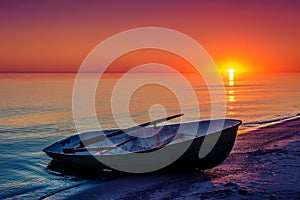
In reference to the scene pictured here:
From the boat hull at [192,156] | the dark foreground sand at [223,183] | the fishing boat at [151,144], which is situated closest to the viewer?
the dark foreground sand at [223,183]

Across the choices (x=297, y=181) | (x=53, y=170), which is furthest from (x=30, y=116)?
(x=297, y=181)

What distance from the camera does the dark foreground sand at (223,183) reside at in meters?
8.98

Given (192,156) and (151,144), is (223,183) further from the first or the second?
(151,144)

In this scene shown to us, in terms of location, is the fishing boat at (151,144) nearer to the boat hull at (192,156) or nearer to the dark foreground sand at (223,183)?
the boat hull at (192,156)

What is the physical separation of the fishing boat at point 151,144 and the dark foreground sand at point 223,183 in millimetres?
545

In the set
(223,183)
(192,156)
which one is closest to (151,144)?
(192,156)

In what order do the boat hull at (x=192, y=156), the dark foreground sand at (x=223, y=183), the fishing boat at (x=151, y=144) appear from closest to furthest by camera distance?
the dark foreground sand at (x=223, y=183) → the boat hull at (x=192, y=156) → the fishing boat at (x=151, y=144)

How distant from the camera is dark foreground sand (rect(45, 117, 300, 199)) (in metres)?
8.98

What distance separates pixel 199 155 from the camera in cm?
1060

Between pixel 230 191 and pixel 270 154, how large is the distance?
16.6 feet

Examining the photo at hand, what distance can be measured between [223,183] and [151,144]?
15.3 feet

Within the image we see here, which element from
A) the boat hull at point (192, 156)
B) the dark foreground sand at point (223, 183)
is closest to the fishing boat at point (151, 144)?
the boat hull at point (192, 156)

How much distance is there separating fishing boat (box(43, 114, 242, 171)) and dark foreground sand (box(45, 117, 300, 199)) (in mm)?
545

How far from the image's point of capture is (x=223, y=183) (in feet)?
32.7
